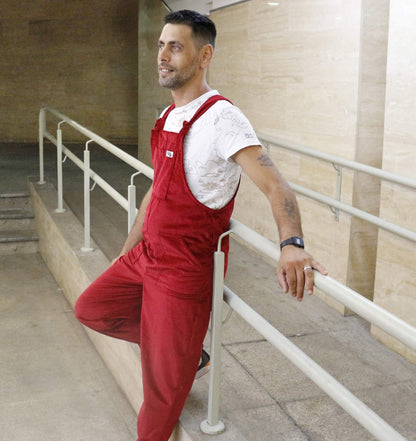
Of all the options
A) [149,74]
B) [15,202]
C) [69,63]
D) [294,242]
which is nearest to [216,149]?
[294,242]

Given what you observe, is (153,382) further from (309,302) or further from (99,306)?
(309,302)

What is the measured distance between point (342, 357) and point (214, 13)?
331 centimetres

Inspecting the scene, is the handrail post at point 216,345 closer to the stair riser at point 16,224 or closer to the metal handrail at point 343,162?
the metal handrail at point 343,162

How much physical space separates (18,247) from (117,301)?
11.7 ft

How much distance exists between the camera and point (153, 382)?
211 centimetres

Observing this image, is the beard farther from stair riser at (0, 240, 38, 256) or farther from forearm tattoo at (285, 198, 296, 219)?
stair riser at (0, 240, 38, 256)

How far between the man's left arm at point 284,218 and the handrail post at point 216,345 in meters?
0.27

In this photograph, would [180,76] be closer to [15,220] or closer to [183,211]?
[183,211]

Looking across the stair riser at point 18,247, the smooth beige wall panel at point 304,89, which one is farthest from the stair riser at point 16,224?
the smooth beige wall panel at point 304,89

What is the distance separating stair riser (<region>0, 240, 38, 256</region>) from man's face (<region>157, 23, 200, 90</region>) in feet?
12.8

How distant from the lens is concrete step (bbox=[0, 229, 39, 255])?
5570mm

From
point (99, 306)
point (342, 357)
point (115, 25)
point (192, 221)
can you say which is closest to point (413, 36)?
point (342, 357)

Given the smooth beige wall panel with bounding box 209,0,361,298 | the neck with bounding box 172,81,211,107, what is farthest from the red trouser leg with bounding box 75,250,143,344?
the smooth beige wall panel with bounding box 209,0,361,298

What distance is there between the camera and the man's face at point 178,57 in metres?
2.06
